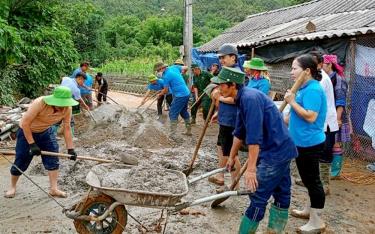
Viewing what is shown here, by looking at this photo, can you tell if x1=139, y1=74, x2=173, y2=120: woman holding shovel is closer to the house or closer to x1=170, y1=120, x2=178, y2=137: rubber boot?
x1=170, y1=120, x2=178, y2=137: rubber boot

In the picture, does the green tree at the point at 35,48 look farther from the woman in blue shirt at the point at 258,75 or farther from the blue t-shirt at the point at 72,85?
the woman in blue shirt at the point at 258,75

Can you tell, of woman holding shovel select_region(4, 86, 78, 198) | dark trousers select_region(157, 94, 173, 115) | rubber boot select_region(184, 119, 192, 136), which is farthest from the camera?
dark trousers select_region(157, 94, 173, 115)

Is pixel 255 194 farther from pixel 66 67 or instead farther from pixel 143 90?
pixel 143 90

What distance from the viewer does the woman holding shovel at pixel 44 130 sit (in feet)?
15.1

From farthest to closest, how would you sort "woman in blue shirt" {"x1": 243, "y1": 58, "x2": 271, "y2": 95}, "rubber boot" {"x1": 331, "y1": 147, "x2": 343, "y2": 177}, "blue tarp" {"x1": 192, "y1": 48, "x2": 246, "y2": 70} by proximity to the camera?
"blue tarp" {"x1": 192, "y1": 48, "x2": 246, "y2": 70} < "rubber boot" {"x1": 331, "y1": 147, "x2": 343, "y2": 177} < "woman in blue shirt" {"x1": 243, "y1": 58, "x2": 271, "y2": 95}

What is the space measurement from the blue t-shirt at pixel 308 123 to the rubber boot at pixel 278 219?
2.27 feet

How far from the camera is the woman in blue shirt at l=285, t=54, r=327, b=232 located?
383 centimetres

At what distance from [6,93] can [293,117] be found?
995cm

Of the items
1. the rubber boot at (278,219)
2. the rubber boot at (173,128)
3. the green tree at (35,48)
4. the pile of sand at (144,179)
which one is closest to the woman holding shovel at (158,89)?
the rubber boot at (173,128)

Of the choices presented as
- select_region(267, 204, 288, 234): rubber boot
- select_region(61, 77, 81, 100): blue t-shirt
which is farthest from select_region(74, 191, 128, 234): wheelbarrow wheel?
select_region(61, 77, 81, 100): blue t-shirt

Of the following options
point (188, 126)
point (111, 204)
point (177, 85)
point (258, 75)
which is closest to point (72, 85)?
point (177, 85)

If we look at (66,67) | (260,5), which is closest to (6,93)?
(66,67)

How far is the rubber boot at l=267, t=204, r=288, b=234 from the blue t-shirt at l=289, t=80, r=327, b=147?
0.69 m

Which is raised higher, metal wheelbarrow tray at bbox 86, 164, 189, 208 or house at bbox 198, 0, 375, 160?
house at bbox 198, 0, 375, 160
